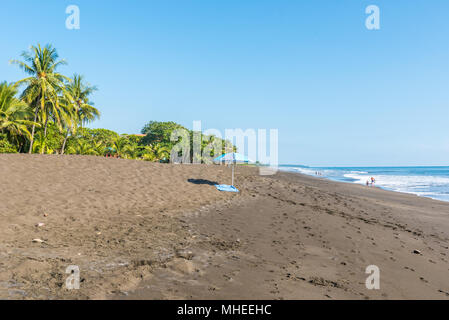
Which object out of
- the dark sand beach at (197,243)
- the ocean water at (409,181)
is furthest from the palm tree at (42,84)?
the ocean water at (409,181)

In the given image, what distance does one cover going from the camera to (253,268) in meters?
5.61

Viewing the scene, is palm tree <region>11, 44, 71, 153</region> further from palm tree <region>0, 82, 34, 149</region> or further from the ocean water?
the ocean water

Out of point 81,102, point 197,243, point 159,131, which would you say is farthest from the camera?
point 159,131

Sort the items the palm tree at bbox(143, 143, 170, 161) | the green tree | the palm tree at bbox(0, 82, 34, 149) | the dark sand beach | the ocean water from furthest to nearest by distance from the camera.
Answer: the green tree
the palm tree at bbox(143, 143, 170, 161)
the ocean water
the palm tree at bbox(0, 82, 34, 149)
the dark sand beach

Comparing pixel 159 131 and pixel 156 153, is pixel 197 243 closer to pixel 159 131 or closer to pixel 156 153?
pixel 156 153

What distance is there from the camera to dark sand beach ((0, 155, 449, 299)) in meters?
4.70

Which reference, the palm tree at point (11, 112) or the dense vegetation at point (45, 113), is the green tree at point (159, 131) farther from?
the palm tree at point (11, 112)

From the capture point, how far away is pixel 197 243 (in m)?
7.13

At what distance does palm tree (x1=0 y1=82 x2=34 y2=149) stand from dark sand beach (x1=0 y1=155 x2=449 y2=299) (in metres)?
9.08

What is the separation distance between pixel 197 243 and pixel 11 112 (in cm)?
2351

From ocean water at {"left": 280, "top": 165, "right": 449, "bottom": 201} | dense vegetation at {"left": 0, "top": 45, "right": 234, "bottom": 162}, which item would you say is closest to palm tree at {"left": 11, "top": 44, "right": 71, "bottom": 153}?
dense vegetation at {"left": 0, "top": 45, "right": 234, "bottom": 162}

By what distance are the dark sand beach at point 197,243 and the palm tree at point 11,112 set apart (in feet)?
29.8

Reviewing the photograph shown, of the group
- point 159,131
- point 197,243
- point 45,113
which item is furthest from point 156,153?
point 197,243
